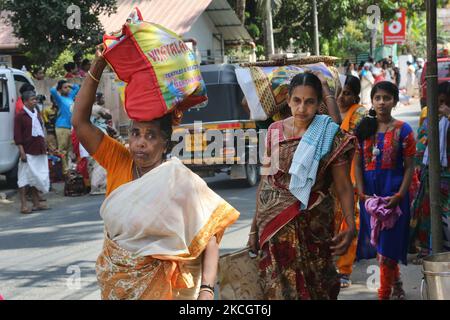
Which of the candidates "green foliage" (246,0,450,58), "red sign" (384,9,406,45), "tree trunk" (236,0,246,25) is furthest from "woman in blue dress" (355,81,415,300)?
"red sign" (384,9,406,45)

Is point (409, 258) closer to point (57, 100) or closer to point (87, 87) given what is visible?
point (87, 87)

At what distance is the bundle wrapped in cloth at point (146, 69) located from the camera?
360 centimetres

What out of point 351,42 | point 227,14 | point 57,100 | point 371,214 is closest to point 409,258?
point 371,214

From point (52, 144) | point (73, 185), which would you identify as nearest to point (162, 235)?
point (73, 185)

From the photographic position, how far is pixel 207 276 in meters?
3.44

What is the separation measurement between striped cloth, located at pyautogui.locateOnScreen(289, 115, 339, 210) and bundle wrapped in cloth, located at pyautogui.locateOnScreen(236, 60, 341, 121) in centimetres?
180

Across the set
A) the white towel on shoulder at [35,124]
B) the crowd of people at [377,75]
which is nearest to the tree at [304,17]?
the crowd of people at [377,75]

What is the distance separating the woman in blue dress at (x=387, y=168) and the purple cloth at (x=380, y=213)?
0.03 m

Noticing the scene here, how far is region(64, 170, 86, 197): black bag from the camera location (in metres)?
13.6

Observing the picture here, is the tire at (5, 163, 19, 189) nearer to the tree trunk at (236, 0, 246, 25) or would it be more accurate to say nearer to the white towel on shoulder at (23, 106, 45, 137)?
the white towel on shoulder at (23, 106, 45, 137)

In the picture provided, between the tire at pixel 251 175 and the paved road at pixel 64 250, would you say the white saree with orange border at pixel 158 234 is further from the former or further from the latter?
the tire at pixel 251 175

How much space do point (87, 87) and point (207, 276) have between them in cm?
99

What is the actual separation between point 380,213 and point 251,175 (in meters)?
7.74

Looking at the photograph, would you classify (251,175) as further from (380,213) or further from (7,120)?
(380,213)
